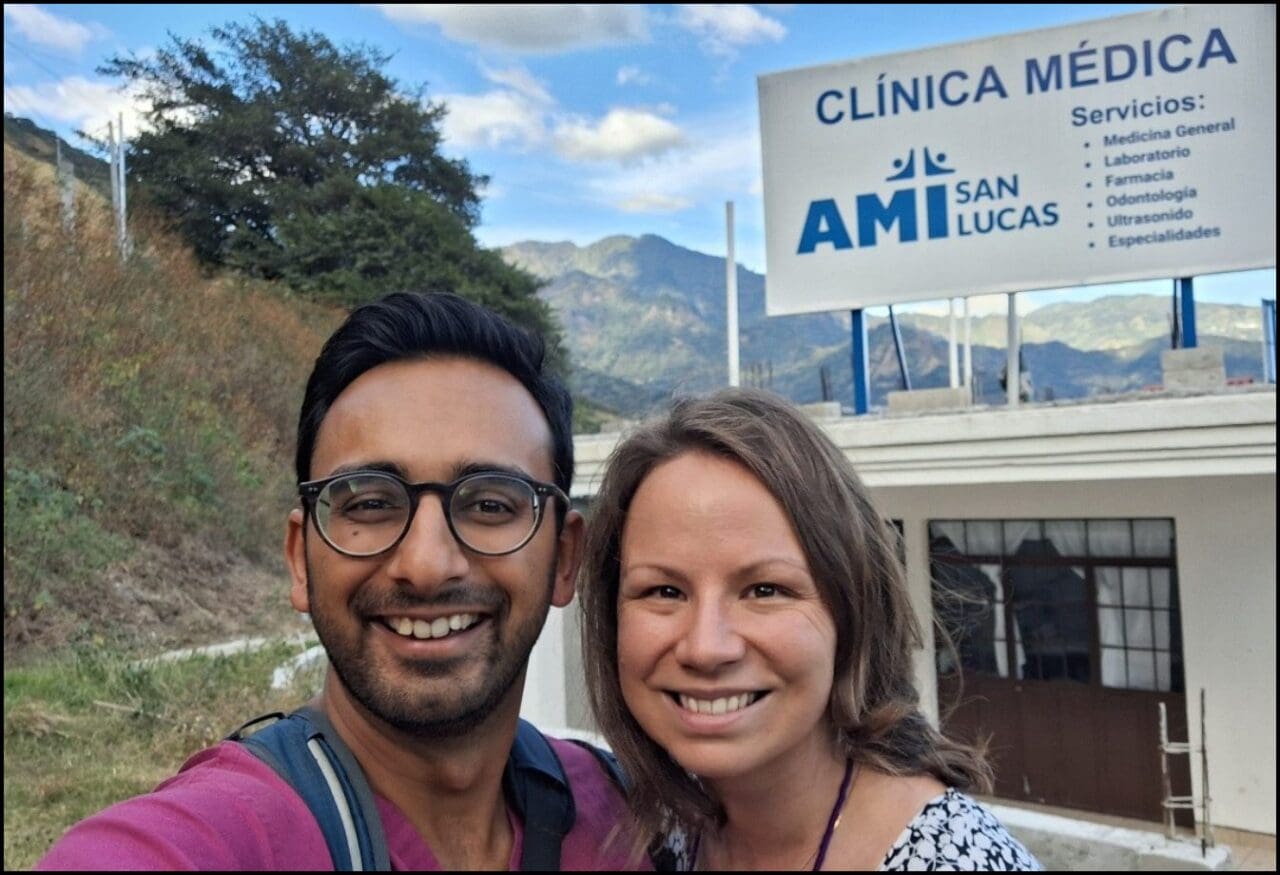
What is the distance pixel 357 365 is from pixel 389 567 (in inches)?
14.6

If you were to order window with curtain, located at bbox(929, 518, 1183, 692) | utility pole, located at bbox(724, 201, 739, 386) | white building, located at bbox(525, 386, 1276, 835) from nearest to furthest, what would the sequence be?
white building, located at bbox(525, 386, 1276, 835) → window with curtain, located at bbox(929, 518, 1183, 692) → utility pole, located at bbox(724, 201, 739, 386)

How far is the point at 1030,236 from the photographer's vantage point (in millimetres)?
7590

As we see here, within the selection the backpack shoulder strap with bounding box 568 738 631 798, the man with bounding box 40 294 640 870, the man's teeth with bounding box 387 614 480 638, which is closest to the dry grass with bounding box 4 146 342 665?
the backpack shoulder strap with bounding box 568 738 631 798

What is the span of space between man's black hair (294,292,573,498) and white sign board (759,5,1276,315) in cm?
656

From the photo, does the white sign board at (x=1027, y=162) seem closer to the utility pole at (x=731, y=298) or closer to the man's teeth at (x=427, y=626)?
the utility pole at (x=731, y=298)

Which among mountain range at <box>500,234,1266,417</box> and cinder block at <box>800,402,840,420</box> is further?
cinder block at <box>800,402,840,420</box>

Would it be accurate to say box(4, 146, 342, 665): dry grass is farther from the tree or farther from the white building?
the white building

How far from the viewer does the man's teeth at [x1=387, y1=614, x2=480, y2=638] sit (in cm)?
156

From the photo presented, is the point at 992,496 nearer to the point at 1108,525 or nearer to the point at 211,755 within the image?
the point at 1108,525

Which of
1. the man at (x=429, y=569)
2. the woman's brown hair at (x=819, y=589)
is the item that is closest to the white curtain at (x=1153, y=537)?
the woman's brown hair at (x=819, y=589)

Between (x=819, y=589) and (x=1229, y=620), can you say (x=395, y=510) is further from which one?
(x=1229, y=620)

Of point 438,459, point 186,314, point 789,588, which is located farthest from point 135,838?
point 186,314

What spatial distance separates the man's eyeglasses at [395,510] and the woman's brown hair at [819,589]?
0.90 feet

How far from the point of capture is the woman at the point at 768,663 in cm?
157
